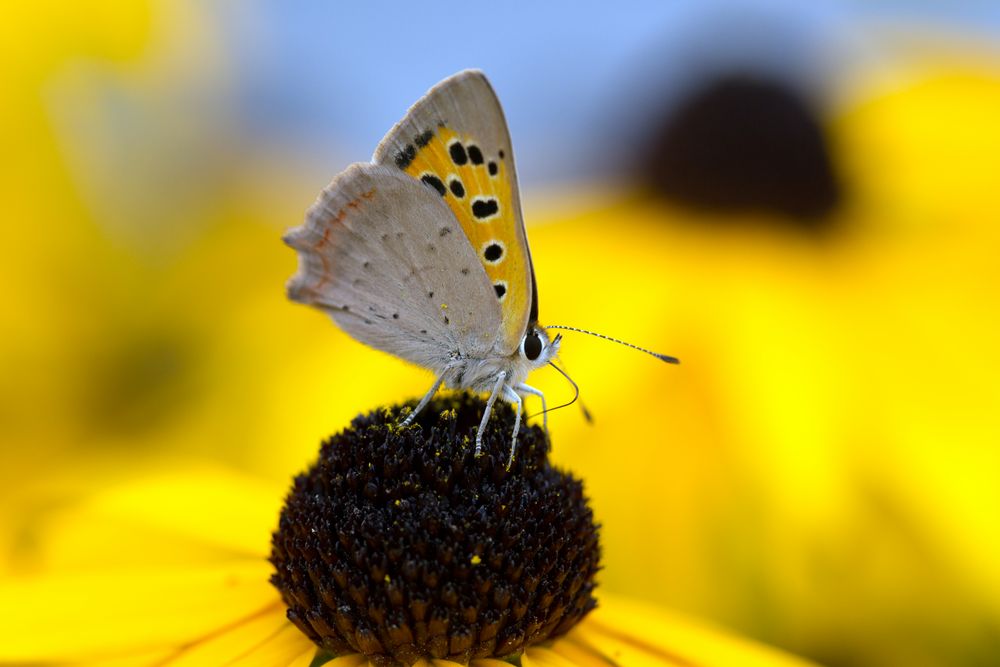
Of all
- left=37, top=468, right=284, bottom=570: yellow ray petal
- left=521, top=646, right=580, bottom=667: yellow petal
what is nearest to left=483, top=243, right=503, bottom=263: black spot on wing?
left=521, top=646, right=580, bottom=667: yellow petal

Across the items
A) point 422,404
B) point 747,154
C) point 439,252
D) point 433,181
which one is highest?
point 747,154

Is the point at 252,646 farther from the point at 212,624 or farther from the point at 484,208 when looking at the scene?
the point at 484,208

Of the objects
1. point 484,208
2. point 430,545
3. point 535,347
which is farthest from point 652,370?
point 430,545

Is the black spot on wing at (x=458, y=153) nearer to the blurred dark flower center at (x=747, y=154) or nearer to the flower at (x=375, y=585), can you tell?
the flower at (x=375, y=585)

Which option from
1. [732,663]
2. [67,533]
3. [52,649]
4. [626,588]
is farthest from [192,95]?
[732,663]

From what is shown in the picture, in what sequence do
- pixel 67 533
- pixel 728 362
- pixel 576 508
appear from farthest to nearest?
pixel 728 362 < pixel 67 533 < pixel 576 508

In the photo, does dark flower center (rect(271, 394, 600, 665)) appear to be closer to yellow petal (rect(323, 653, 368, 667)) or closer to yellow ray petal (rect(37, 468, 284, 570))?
yellow petal (rect(323, 653, 368, 667))

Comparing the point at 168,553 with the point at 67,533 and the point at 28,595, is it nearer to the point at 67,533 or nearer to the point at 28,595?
the point at 67,533
